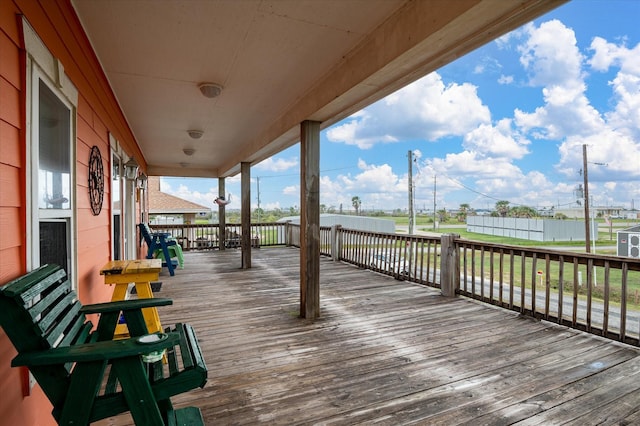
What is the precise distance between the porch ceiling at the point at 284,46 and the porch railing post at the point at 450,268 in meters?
2.42

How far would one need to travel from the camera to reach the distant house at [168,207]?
703 inches

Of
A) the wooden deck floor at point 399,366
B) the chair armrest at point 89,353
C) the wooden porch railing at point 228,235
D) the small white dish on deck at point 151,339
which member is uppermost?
the small white dish on deck at point 151,339

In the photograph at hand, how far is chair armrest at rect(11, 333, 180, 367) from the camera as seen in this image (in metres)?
1.00

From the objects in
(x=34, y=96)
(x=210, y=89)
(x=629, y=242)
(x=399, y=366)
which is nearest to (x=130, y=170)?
(x=210, y=89)

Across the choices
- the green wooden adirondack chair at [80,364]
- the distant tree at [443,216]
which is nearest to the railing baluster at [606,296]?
the green wooden adirondack chair at [80,364]

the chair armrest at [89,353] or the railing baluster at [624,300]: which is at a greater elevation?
the chair armrest at [89,353]

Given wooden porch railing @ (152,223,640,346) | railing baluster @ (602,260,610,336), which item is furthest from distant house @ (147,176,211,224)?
railing baluster @ (602,260,610,336)

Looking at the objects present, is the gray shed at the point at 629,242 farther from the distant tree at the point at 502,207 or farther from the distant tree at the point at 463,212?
the distant tree at the point at 463,212

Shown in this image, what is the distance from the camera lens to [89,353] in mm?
1045

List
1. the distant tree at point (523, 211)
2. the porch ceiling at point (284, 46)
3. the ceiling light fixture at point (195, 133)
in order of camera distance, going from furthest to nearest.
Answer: the distant tree at point (523, 211), the ceiling light fixture at point (195, 133), the porch ceiling at point (284, 46)

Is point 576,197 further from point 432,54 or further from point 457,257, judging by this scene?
point 432,54

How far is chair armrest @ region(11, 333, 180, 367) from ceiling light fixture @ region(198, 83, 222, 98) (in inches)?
112

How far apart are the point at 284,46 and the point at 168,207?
1782 centimetres

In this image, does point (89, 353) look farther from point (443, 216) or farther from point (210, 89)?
point (443, 216)
